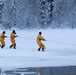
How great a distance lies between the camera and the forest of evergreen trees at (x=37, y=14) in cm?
5712

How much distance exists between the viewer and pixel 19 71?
17.6 m

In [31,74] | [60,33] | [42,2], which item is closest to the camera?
[31,74]

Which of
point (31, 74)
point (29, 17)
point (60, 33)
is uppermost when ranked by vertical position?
point (29, 17)

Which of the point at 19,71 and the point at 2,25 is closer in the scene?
the point at 19,71

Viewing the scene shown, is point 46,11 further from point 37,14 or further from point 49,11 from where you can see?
point 37,14

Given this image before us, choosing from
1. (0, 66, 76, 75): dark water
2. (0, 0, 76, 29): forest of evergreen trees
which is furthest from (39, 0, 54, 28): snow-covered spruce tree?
(0, 66, 76, 75): dark water

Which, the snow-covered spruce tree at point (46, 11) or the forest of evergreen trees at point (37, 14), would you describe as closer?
the forest of evergreen trees at point (37, 14)

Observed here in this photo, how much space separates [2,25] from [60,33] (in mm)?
15308

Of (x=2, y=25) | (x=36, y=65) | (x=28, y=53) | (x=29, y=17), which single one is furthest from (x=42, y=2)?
(x=36, y=65)

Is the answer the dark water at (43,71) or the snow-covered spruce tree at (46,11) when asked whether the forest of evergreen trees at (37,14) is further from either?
the dark water at (43,71)

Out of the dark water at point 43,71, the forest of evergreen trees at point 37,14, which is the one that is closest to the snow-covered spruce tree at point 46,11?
the forest of evergreen trees at point 37,14

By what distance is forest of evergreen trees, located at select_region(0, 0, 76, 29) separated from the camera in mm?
57125

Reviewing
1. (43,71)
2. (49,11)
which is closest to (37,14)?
(49,11)

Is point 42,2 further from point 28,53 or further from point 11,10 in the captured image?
point 28,53
